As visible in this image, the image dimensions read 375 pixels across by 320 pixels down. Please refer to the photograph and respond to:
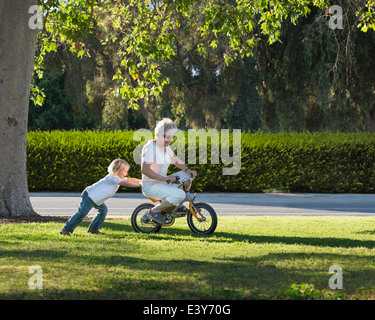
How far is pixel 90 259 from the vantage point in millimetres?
7164

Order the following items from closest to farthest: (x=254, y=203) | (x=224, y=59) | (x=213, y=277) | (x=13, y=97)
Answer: (x=213, y=277) → (x=13, y=97) → (x=254, y=203) → (x=224, y=59)

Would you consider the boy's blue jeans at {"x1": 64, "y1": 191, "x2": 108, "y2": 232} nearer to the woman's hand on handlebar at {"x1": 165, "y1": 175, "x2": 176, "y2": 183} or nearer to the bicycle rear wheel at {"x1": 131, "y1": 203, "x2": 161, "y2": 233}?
the bicycle rear wheel at {"x1": 131, "y1": 203, "x2": 161, "y2": 233}

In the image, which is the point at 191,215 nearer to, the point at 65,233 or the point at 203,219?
the point at 203,219

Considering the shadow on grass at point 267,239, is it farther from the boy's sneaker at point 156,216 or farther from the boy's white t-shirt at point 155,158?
the boy's white t-shirt at point 155,158

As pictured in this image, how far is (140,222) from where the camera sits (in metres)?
9.80

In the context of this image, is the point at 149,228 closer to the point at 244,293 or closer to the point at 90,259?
the point at 90,259

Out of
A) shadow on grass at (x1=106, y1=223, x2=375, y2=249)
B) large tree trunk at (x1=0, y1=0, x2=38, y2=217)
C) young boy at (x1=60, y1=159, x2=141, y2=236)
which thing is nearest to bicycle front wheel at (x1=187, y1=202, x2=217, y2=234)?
shadow on grass at (x1=106, y1=223, x2=375, y2=249)

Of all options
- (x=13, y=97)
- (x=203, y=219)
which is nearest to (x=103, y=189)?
(x=203, y=219)

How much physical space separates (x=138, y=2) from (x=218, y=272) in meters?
10.9

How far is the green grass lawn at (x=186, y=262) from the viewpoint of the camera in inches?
219

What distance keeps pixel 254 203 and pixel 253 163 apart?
339cm

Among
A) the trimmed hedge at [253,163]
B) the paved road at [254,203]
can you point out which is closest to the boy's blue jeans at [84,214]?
the paved road at [254,203]

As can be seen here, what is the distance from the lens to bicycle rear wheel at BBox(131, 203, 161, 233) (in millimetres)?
9695
